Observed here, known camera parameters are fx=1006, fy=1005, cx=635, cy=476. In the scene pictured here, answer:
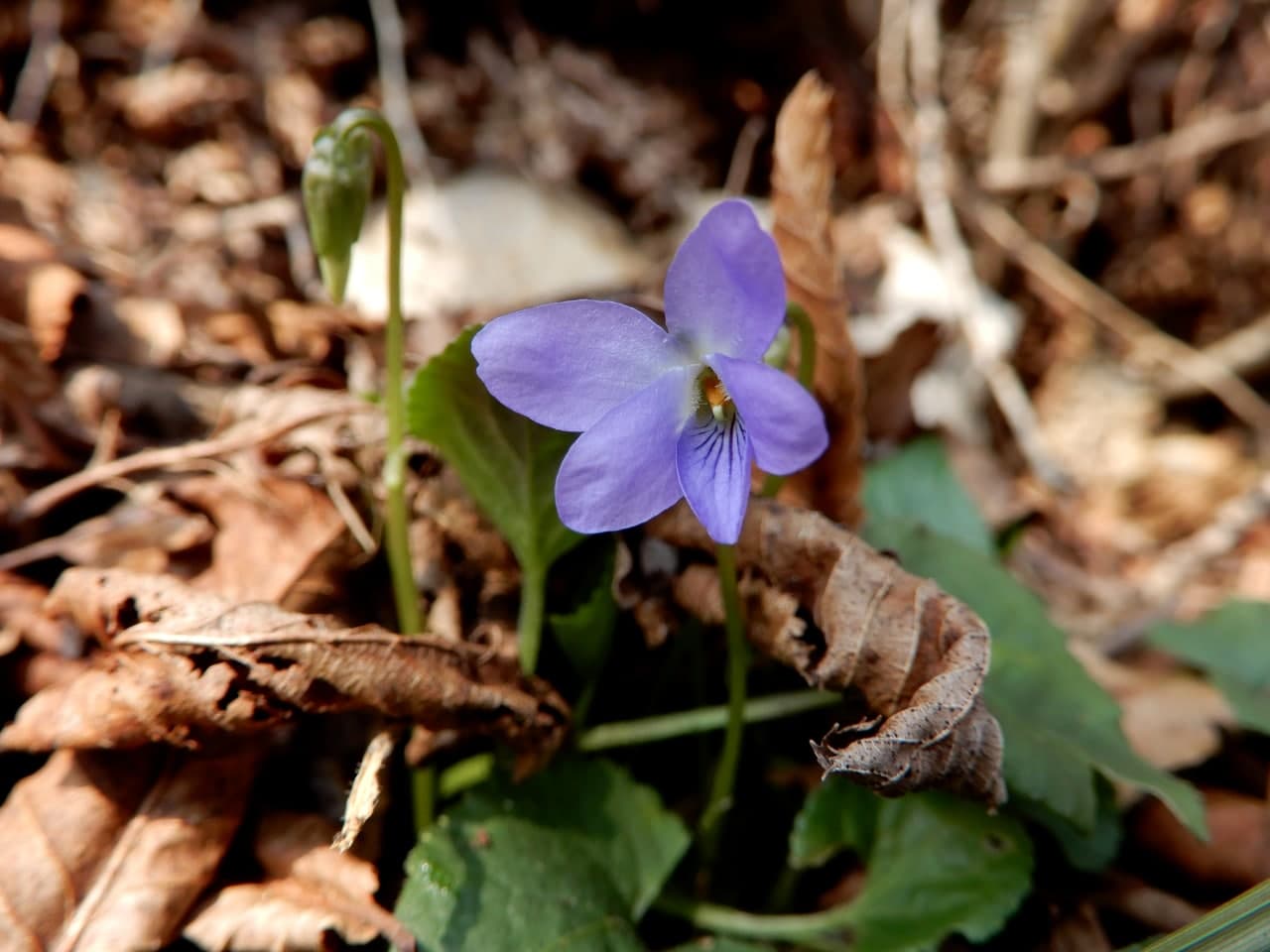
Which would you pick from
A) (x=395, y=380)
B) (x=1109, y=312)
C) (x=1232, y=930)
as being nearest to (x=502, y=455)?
(x=395, y=380)

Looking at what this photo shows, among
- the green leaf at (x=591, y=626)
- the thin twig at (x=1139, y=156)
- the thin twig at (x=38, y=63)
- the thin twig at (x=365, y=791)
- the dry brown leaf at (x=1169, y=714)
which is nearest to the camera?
the thin twig at (x=365, y=791)

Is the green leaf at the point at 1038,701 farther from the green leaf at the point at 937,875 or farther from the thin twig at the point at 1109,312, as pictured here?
the thin twig at the point at 1109,312

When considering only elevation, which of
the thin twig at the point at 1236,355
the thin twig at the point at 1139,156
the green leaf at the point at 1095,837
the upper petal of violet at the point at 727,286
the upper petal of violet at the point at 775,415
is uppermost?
the upper petal of violet at the point at 727,286

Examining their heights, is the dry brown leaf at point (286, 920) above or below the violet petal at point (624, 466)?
below

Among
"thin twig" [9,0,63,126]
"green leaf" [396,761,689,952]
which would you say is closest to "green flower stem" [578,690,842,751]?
"green leaf" [396,761,689,952]

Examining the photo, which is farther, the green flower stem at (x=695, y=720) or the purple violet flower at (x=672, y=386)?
the green flower stem at (x=695, y=720)

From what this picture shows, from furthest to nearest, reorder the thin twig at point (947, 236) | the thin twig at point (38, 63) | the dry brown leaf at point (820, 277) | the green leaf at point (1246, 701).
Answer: the thin twig at point (947, 236) < the thin twig at point (38, 63) < the green leaf at point (1246, 701) < the dry brown leaf at point (820, 277)

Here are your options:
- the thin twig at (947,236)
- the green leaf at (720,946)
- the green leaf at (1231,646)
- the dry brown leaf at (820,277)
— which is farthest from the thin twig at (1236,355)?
the green leaf at (720,946)

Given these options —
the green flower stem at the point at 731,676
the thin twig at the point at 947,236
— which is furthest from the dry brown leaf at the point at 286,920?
the thin twig at the point at 947,236

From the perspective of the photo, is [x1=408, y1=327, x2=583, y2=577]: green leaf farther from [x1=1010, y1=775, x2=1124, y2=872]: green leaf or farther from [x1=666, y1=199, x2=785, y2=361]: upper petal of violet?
[x1=1010, y1=775, x2=1124, y2=872]: green leaf
